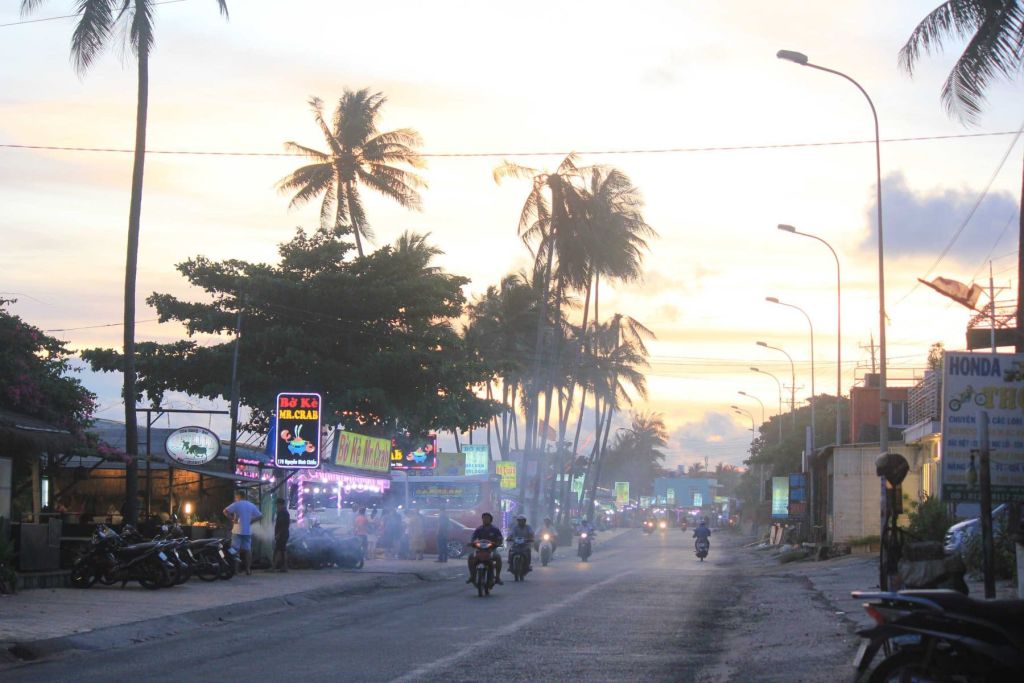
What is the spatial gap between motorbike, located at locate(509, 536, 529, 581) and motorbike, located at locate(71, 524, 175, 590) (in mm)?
8850

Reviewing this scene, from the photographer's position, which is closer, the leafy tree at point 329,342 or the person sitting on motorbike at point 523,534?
the person sitting on motorbike at point 523,534

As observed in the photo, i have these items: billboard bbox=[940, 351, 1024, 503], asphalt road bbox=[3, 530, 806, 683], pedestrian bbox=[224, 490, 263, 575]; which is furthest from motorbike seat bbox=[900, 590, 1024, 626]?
pedestrian bbox=[224, 490, 263, 575]

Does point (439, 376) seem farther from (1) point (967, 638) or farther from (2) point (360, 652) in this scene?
(1) point (967, 638)

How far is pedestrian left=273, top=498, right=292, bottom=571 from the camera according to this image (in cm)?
2889

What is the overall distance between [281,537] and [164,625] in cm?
1292

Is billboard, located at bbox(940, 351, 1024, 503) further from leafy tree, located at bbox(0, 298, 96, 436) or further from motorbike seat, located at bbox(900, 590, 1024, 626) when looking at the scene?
leafy tree, located at bbox(0, 298, 96, 436)

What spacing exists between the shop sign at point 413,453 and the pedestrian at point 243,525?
17.9m

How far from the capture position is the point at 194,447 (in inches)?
1019

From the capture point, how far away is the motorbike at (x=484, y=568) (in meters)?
22.6

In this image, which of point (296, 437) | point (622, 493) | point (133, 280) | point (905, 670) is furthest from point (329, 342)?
point (622, 493)

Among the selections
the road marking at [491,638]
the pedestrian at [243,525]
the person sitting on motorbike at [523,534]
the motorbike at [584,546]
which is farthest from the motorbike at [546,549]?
the road marking at [491,638]

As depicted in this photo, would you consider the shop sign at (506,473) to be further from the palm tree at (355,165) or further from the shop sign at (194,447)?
the shop sign at (194,447)

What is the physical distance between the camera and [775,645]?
46.4 ft

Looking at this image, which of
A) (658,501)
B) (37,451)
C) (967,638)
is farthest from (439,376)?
(658,501)
